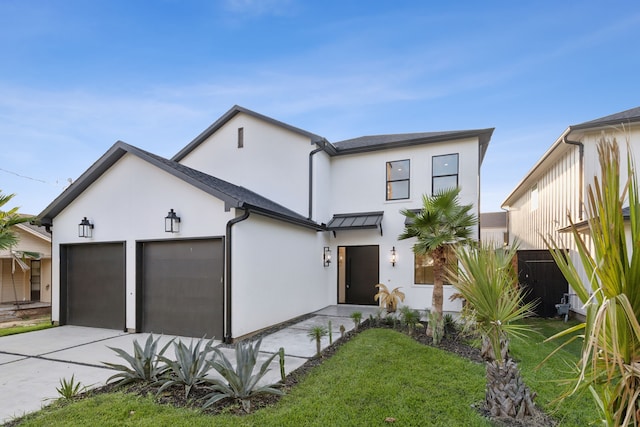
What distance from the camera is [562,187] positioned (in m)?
10.9

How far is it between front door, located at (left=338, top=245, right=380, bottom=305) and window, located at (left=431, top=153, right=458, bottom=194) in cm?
306

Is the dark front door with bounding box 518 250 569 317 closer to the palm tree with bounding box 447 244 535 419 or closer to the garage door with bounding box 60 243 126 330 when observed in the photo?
the palm tree with bounding box 447 244 535 419

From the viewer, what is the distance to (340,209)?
40.1ft

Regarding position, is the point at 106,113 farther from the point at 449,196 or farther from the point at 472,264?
the point at 472,264

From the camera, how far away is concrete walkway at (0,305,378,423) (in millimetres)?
4488

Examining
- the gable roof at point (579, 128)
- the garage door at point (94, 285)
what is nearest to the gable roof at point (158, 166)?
the garage door at point (94, 285)

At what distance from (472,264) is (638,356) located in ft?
7.02

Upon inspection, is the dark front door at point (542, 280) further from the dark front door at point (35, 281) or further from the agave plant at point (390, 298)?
the dark front door at point (35, 281)

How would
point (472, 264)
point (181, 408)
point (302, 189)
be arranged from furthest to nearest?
1. point (302, 189)
2. point (181, 408)
3. point (472, 264)

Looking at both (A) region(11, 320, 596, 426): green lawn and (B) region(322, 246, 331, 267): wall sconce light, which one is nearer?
(A) region(11, 320, 596, 426): green lawn

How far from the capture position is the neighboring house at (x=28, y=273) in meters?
13.3

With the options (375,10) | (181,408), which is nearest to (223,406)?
(181,408)

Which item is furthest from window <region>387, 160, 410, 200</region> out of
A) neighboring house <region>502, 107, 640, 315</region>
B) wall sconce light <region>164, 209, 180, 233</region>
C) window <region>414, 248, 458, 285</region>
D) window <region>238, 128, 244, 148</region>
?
wall sconce light <region>164, 209, 180, 233</region>

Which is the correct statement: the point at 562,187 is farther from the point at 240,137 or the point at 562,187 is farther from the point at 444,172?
the point at 240,137
